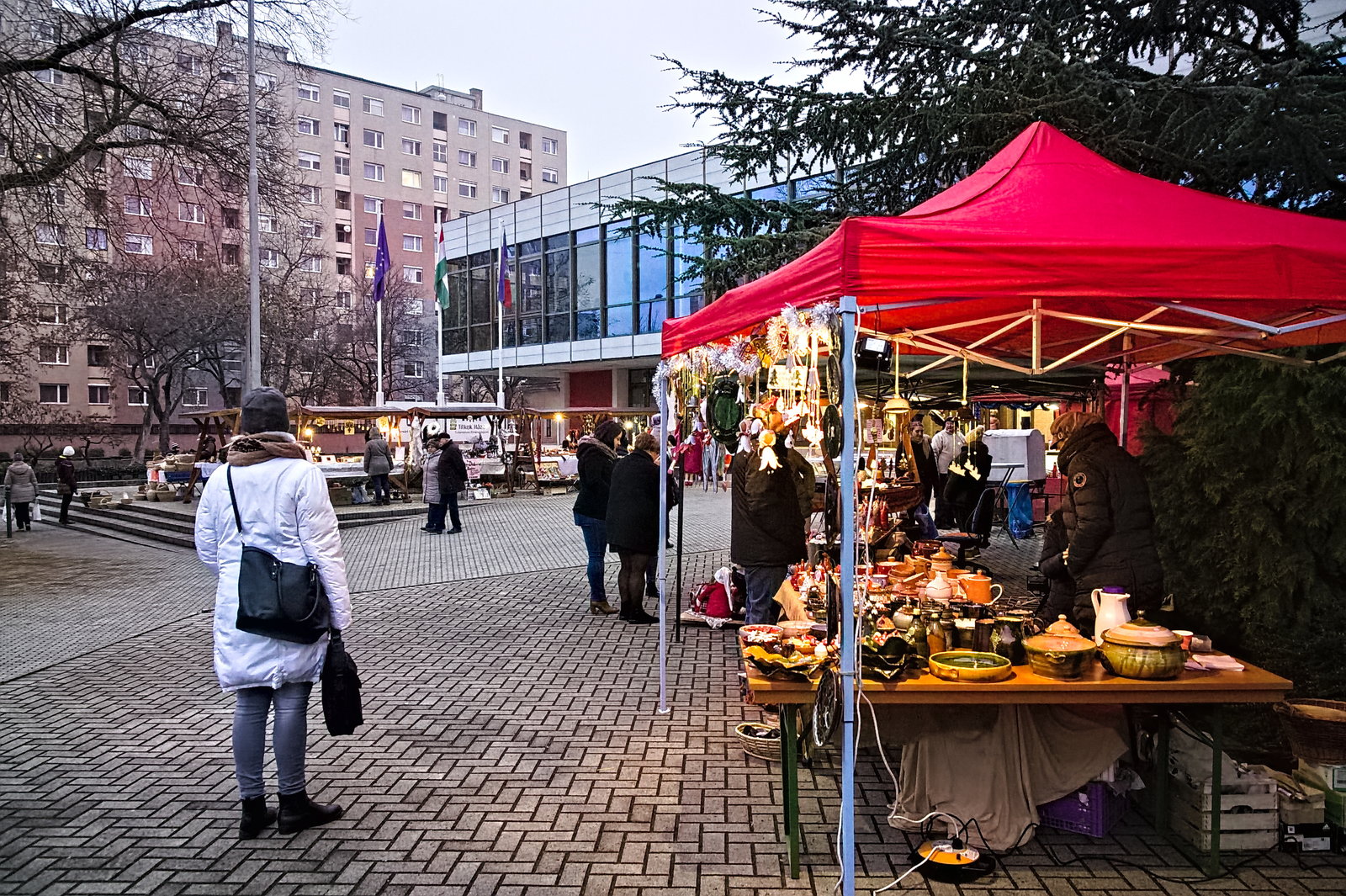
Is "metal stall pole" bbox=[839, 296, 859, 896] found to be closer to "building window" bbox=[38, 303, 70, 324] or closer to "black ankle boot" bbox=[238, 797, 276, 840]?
"black ankle boot" bbox=[238, 797, 276, 840]

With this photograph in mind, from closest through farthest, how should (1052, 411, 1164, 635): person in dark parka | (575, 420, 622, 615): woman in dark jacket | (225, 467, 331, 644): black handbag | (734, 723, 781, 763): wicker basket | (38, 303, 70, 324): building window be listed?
1. (225, 467, 331, 644): black handbag
2. (1052, 411, 1164, 635): person in dark parka
3. (734, 723, 781, 763): wicker basket
4. (575, 420, 622, 615): woman in dark jacket
5. (38, 303, 70, 324): building window

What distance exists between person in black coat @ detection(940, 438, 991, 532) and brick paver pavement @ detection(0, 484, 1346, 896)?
5.46 meters

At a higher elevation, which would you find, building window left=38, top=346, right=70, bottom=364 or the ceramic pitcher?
building window left=38, top=346, right=70, bottom=364

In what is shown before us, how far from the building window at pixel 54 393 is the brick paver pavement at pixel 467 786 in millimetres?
42581

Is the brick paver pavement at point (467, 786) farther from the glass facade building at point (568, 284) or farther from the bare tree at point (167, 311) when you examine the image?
the bare tree at point (167, 311)

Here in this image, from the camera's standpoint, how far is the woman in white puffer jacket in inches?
153

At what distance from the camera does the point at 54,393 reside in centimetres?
4381

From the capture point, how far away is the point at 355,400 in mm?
45375

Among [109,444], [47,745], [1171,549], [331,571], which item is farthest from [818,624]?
[109,444]

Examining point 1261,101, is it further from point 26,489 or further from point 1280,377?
point 26,489

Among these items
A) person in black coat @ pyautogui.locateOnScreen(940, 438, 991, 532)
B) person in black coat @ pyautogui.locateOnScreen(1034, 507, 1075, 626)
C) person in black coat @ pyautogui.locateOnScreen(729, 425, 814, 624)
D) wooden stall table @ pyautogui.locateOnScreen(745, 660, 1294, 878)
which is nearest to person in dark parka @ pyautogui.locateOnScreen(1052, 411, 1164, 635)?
person in black coat @ pyautogui.locateOnScreen(1034, 507, 1075, 626)

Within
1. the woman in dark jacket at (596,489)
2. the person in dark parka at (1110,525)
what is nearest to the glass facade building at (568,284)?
the woman in dark jacket at (596,489)

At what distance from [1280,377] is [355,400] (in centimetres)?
4502

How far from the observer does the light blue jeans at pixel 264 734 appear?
12.9 ft
